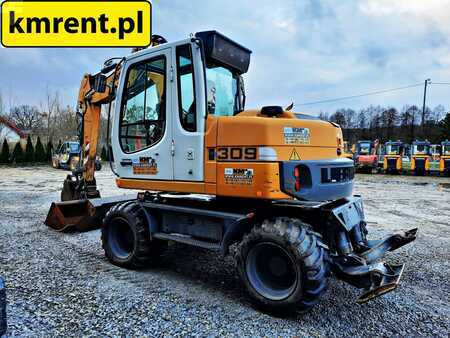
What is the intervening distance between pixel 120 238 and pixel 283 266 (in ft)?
7.83

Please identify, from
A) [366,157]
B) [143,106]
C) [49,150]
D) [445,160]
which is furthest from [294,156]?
[49,150]

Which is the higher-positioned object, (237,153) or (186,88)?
(186,88)

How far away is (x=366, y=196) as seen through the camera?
12.2 meters

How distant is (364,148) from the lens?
2512 cm

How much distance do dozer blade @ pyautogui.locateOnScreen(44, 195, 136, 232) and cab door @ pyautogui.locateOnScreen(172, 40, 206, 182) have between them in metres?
2.85

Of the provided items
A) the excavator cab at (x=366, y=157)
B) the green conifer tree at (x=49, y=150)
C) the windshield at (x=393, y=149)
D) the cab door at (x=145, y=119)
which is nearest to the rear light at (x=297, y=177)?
the cab door at (x=145, y=119)

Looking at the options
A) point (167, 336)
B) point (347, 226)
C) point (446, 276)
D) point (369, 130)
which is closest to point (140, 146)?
point (167, 336)

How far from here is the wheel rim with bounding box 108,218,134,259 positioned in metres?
→ 4.75

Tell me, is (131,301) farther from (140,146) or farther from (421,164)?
(421,164)

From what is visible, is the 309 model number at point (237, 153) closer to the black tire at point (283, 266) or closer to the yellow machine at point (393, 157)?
the black tire at point (283, 266)

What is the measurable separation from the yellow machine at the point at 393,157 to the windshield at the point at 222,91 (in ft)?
71.1

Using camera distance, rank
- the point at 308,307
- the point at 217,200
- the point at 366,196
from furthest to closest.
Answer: the point at 366,196, the point at 217,200, the point at 308,307

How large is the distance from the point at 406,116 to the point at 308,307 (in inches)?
2112

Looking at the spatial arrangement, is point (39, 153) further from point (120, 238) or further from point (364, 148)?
point (120, 238)
